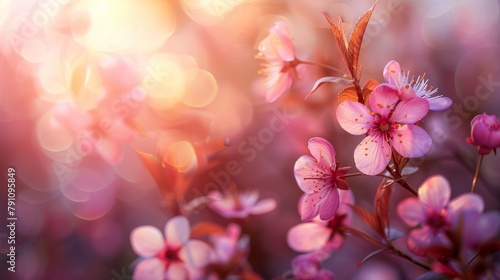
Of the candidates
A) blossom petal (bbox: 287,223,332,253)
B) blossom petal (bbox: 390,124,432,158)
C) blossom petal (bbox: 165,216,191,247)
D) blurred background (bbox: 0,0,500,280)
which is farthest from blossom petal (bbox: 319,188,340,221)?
blurred background (bbox: 0,0,500,280)

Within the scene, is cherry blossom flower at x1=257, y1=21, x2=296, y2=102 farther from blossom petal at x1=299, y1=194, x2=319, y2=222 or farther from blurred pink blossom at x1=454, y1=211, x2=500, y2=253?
blurred pink blossom at x1=454, y1=211, x2=500, y2=253

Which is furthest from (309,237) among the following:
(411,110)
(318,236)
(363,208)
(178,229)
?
(411,110)

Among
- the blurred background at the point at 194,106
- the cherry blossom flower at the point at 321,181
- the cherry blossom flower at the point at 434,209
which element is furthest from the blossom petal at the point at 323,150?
the blurred background at the point at 194,106

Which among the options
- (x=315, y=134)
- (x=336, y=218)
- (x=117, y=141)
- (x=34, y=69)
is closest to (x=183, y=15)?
(x=34, y=69)

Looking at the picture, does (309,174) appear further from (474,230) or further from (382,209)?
(474,230)

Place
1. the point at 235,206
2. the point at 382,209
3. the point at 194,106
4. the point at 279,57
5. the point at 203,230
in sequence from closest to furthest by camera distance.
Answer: the point at 382,209 < the point at 279,57 < the point at 203,230 < the point at 235,206 < the point at 194,106
